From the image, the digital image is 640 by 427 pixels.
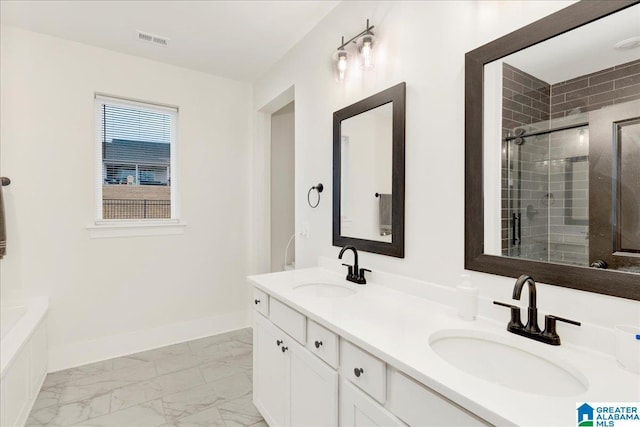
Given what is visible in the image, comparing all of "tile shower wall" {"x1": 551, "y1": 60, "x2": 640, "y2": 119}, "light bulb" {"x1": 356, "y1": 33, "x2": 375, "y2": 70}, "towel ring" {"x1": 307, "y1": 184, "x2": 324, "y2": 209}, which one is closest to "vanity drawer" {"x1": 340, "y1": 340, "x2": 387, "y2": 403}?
"tile shower wall" {"x1": 551, "y1": 60, "x2": 640, "y2": 119}

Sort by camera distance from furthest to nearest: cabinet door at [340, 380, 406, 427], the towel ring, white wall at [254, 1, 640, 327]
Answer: the towel ring
white wall at [254, 1, 640, 327]
cabinet door at [340, 380, 406, 427]

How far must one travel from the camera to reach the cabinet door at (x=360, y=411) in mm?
1035

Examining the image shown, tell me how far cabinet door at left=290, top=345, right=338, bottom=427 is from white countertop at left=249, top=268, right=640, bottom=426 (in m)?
0.21

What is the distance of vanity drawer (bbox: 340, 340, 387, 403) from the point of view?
1.05m

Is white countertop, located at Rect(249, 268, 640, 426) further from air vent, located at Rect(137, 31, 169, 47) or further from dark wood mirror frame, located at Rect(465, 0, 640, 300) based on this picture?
air vent, located at Rect(137, 31, 169, 47)

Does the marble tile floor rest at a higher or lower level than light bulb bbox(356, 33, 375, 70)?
Answer: lower

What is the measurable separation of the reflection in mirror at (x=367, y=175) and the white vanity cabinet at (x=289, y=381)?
2.25 feet

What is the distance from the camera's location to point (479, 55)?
132 centimetres

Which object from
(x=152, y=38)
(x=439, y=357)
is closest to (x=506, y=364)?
(x=439, y=357)

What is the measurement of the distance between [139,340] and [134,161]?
5.53 ft

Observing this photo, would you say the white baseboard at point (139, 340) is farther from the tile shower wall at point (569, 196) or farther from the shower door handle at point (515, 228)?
the tile shower wall at point (569, 196)

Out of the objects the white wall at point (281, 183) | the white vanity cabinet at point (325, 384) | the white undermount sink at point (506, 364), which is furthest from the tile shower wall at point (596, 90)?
the white wall at point (281, 183)

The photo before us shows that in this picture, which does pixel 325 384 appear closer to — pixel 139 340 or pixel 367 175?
pixel 367 175

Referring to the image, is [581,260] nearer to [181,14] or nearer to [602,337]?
[602,337]
